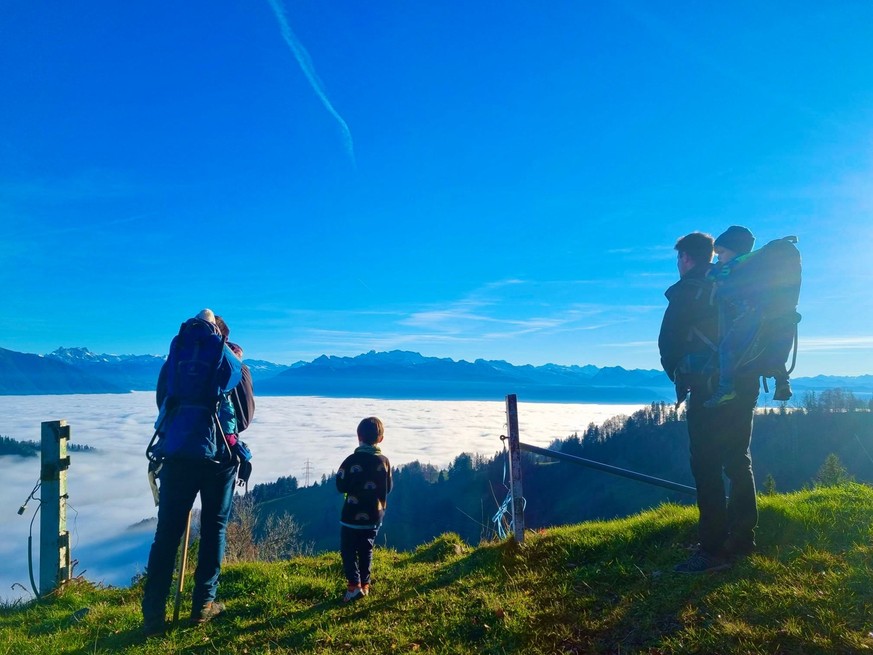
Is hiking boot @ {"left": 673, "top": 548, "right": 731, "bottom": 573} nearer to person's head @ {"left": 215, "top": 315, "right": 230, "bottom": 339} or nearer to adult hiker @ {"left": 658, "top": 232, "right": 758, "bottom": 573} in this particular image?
adult hiker @ {"left": 658, "top": 232, "right": 758, "bottom": 573}

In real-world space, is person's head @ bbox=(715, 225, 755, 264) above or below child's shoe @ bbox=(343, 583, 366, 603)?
above

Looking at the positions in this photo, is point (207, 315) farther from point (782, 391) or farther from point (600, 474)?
point (600, 474)

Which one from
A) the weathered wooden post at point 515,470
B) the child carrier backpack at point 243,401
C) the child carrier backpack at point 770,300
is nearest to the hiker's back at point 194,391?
the child carrier backpack at point 243,401

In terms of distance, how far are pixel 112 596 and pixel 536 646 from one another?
20.2 feet

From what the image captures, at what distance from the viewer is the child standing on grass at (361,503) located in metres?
5.42

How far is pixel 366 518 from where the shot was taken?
543cm

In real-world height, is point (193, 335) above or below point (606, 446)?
above

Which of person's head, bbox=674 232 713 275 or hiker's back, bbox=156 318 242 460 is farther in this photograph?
person's head, bbox=674 232 713 275

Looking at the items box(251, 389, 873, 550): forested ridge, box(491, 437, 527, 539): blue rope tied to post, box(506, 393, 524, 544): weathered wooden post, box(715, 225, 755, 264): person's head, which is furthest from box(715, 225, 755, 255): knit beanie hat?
box(251, 389, 873, 550): forested ridge

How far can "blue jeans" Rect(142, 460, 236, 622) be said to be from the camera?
184 inches

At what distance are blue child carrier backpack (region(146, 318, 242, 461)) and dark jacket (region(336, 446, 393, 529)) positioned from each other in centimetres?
129

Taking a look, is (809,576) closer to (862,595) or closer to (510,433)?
(862,595)

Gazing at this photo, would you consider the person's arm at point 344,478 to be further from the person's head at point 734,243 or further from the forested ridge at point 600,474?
the forested ridge at point 600,474

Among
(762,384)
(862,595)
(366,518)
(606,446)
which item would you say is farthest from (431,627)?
(606,446)
